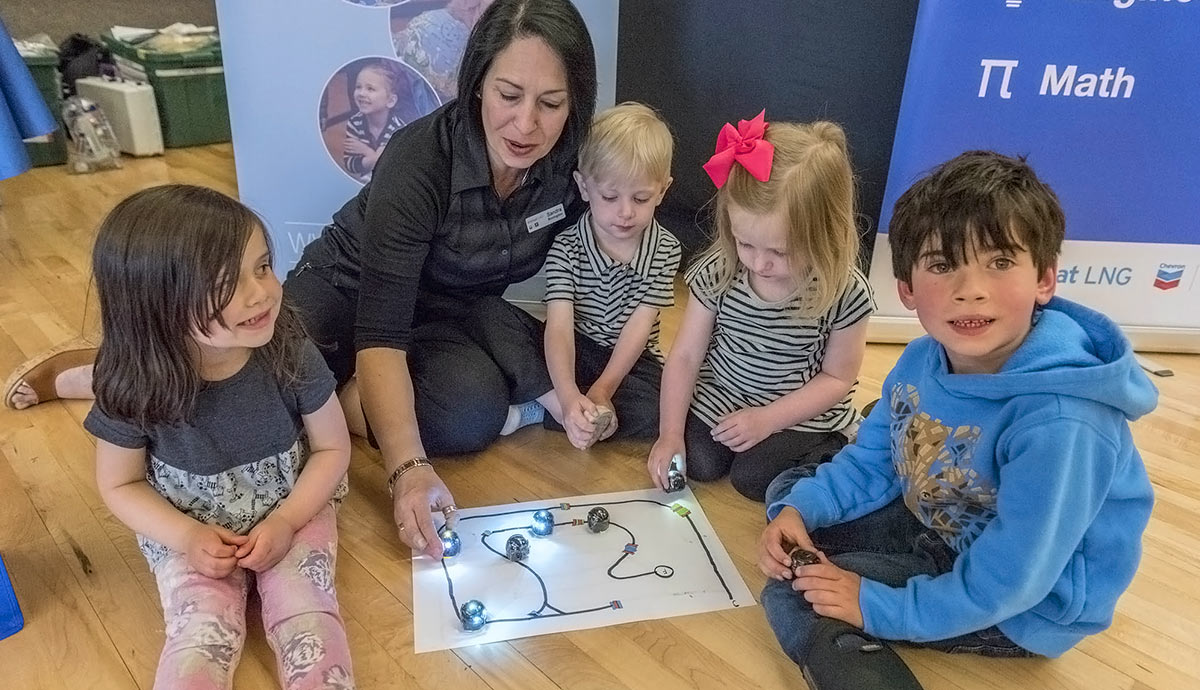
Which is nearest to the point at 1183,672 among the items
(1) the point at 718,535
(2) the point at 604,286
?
(1) the point at 718,535

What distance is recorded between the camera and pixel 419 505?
112 cm

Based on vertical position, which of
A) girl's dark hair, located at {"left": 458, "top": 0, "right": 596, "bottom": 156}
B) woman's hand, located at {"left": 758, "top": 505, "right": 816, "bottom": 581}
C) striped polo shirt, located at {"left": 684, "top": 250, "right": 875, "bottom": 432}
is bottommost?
woman's hand, located at {"left": 758, "top": 505, "right": 816, "bottom": 581}

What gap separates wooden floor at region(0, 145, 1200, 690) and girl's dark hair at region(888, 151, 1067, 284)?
0.49 meters

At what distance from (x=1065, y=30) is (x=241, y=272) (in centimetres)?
138

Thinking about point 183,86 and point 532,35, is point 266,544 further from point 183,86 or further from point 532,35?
point 183,86

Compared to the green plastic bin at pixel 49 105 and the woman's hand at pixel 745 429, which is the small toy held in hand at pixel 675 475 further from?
the green plastic bin at pixel 49 105

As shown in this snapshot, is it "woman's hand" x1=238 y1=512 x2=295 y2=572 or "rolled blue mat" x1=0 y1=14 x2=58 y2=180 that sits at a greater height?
"rolled blue mat" x1=0 y1=14 x2=58 y2=180

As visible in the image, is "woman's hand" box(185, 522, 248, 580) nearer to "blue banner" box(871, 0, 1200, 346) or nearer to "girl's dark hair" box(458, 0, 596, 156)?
"girl's dark hair" box(458, 0, 596, 156)

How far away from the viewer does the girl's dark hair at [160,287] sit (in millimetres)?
879

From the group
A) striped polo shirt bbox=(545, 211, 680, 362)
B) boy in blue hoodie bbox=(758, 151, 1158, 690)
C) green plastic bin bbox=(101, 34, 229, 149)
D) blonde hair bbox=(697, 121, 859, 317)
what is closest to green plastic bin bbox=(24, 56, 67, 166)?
green plastic bin bbox=(101, 34, 229, 149)

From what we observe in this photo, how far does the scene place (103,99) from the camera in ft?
9.53

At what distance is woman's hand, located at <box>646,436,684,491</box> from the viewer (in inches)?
50.0

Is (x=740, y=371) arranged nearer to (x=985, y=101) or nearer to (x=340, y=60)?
(x=985, y=101)

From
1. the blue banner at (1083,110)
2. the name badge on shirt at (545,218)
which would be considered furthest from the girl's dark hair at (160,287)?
the blue banner at (1083,110)
